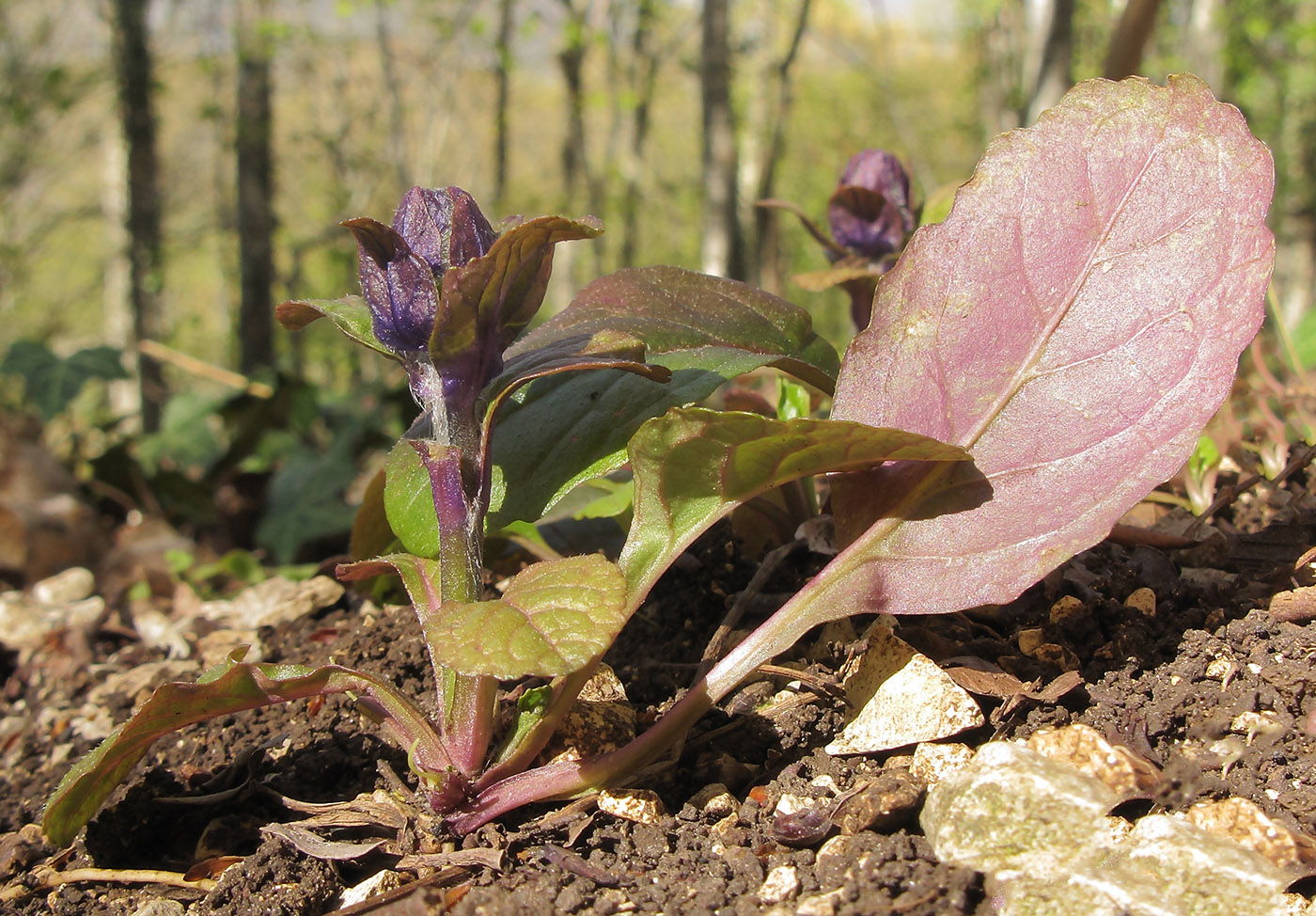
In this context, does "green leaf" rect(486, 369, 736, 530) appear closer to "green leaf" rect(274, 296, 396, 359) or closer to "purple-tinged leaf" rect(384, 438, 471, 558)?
"purple-tinged leaf" rect(384, 438, 471, 558)

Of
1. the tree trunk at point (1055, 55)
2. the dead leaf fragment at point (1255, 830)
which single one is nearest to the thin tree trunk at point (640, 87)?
the tree trunk at point (1055, 55)

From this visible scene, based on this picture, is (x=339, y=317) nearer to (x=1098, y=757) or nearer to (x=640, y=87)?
(x=1098, y=757)

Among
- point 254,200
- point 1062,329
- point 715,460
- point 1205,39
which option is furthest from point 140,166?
point 1205,39

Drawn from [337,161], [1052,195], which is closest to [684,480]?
[1052,195]

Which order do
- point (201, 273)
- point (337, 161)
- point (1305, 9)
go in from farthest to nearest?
point (201, 273), point (1305, 9), point (337, 161)

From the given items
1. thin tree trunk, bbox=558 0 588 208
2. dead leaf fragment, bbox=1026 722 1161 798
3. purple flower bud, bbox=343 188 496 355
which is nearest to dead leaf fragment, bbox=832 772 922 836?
dead leaf fragment, bbox=1026 722 1161 798

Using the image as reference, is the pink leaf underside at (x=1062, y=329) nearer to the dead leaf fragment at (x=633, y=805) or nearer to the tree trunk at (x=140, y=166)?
the dead leaf fragment at (x=633, y=805)

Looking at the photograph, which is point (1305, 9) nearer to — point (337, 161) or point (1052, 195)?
point (337, 161)
